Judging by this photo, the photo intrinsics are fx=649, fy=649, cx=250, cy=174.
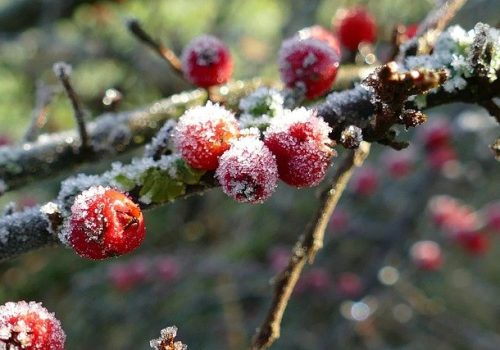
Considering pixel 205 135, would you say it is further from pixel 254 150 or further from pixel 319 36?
pixel 319 36

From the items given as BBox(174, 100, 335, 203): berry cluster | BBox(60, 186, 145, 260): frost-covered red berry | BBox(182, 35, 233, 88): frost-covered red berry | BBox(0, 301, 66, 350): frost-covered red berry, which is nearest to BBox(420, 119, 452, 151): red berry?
BBox(182, 35, 233, 88): frost-covered red berry

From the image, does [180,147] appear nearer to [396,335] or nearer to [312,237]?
[312,237]

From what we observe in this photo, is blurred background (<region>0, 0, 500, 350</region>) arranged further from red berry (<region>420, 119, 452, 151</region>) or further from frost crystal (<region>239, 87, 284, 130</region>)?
frost crystal (<region>239, 87, 284, 130</region>)

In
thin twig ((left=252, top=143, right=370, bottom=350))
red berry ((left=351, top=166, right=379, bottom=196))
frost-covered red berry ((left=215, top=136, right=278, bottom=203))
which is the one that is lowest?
red berry ((left=351, top=166, right=379, bottom=196))

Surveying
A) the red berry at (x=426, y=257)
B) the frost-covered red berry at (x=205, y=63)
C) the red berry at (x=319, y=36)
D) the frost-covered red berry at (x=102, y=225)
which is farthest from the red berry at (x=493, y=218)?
the frost-covered red berry at (x=102, y=225)

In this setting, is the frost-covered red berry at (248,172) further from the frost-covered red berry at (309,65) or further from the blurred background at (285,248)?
the blurred background at (285,248)
